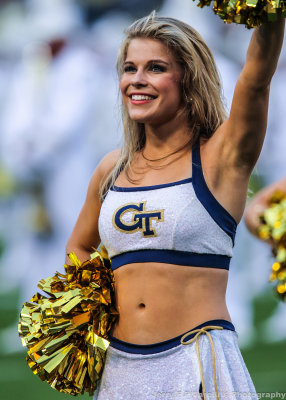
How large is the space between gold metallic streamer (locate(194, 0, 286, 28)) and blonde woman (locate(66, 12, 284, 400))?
0.50 feet

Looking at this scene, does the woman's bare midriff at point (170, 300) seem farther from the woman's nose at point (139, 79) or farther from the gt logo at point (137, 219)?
the woman's nose at point (139, 79)

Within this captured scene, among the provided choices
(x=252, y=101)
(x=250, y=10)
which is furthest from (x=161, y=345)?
(x=250, y=10)

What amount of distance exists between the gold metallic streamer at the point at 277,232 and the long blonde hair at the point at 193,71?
3.68 ft

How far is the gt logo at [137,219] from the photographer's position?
3.11 meters

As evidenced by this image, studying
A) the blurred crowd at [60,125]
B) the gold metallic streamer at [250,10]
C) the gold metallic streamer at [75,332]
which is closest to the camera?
the gold metallic streamer at [250,10]

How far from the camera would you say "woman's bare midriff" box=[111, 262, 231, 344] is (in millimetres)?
3027

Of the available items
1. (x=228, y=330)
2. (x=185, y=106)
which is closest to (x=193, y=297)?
(x=228, y=330)

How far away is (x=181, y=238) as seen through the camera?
120 inches

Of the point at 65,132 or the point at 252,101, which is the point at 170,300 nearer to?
the point at 252,101

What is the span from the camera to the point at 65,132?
8086 millimetres

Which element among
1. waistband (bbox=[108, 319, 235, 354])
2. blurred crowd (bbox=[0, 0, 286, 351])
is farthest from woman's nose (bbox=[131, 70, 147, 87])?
blurred crowd (bbox=[0, 0, 286, 351])

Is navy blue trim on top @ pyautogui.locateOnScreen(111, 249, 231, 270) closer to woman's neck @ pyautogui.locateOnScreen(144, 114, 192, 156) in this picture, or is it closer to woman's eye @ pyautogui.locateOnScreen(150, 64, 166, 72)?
woman's neck @ pyautogui.locateOnScreen(144, 114, 192, 156)

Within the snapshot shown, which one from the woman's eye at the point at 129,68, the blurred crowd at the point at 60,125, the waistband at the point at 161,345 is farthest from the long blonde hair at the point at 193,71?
the blurred crowd at the point at 60,125

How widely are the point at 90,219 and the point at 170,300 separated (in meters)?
0.75
